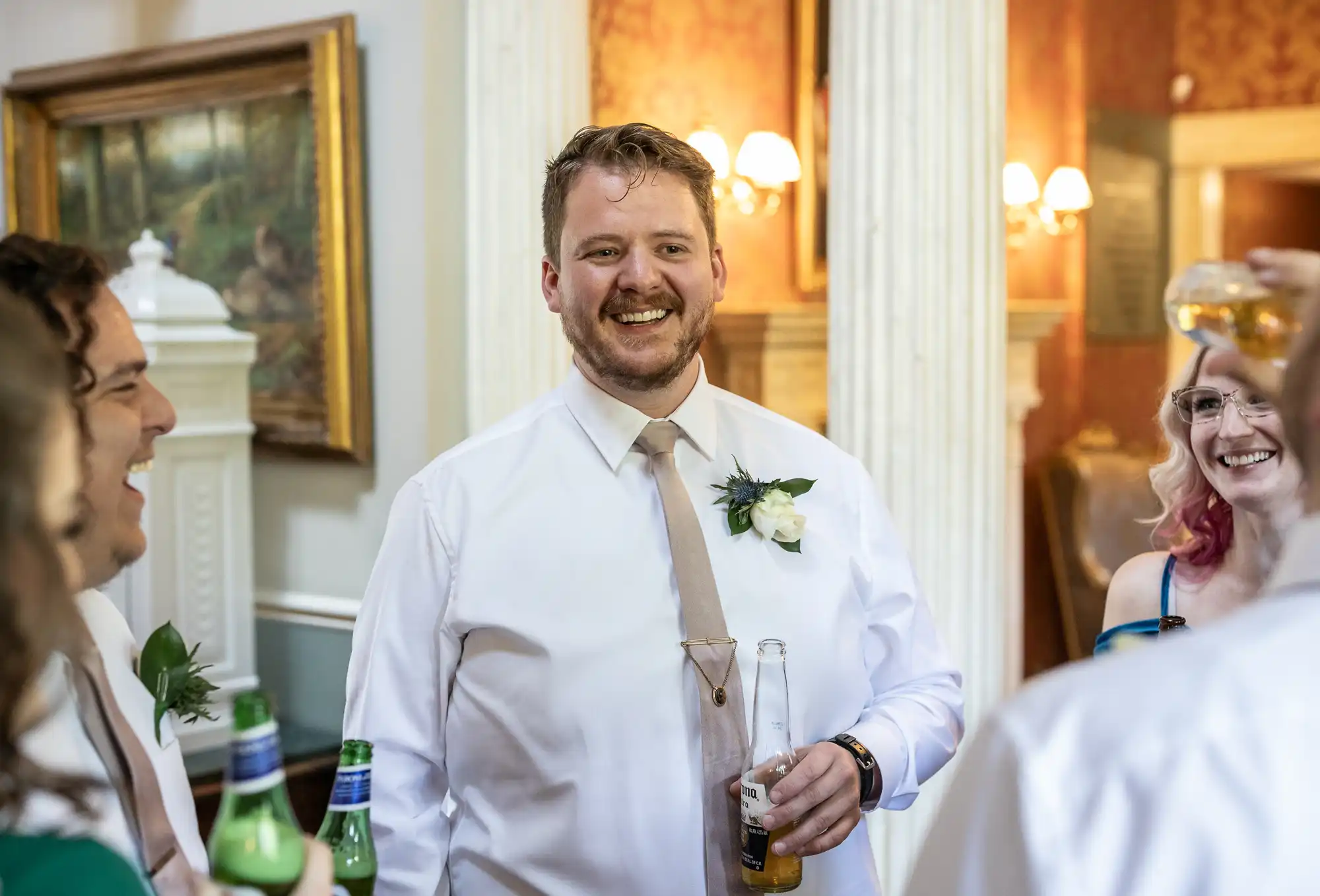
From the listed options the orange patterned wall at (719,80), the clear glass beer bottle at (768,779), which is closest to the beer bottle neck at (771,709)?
the clear glass beer bottle at (768,779)

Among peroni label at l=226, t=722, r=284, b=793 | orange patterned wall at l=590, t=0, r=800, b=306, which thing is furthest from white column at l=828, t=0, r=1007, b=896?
peroni label at l=226, t=722, r=284, b=793

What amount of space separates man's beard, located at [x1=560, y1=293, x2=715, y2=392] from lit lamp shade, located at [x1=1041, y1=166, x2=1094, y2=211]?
6241 mm

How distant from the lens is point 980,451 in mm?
4199

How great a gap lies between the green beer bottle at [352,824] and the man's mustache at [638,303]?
3.14 ft

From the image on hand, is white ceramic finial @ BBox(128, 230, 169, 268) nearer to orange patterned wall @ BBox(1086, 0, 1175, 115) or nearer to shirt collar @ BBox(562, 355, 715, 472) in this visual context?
shirt collar @ BBox(562, 355, 715, 472)

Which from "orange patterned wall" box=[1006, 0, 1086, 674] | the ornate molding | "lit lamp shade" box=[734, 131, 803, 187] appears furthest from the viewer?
"orange patterned wall" box=[1006, 0, 1086, 674]

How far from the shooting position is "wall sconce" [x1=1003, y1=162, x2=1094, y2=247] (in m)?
7.83

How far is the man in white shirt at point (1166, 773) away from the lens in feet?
2.86

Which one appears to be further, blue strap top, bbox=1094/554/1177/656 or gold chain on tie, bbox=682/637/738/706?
blue strap top, bbox=1094/554/1177/656

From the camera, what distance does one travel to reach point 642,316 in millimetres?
2232

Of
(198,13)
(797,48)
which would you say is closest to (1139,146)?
(797,48)

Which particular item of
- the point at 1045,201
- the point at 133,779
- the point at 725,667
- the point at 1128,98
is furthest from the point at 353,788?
the point at 1128,98

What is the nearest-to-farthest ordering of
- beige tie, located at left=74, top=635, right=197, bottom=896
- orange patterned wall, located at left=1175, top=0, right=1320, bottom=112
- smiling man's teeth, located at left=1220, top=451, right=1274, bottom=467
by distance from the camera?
1. beige tie, located at left=74, top=635, right=197, bottom=896
2. smiling man's teeth, located at left=1220, top=451, right=1274, bottom=467
3. orange patterned wall, located at left=1175, top=0, right=1320, bottom=112

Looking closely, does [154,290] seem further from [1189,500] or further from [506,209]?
[1189,500]
